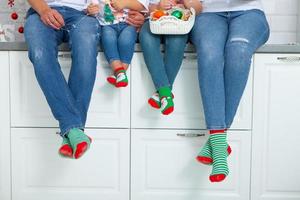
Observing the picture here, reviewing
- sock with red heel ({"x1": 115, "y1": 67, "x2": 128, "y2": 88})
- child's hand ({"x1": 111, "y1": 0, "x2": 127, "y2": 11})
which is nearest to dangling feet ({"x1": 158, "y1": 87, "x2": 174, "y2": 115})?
sock with red heel ({"x1": 115, "y1": 67, "x2": 128, "y2": 88})

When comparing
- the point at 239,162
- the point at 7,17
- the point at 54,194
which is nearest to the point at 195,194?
the point at 239,162

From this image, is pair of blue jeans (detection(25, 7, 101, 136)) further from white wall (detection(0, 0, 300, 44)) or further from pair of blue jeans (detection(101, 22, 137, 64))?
white wall (detection(0, 0, 300, 44))

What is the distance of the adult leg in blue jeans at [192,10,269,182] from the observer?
2.07m

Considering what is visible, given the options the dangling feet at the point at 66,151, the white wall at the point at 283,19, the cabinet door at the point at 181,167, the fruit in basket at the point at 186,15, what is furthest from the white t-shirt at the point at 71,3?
the white wall at the point at 283,19

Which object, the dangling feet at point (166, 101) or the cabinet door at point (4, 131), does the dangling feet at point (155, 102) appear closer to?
the dangling feet at point (166, 101)

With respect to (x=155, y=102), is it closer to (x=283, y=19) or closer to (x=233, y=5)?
(x=233, y=5)

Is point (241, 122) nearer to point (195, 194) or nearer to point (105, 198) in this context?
point (195, 194)

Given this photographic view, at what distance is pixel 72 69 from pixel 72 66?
0.04 ft

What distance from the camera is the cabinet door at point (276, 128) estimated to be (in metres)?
2.35

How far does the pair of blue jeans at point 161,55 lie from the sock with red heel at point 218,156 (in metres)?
0.33

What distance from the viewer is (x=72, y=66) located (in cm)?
218

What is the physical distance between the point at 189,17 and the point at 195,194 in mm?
764

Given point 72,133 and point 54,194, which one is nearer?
point 72,133

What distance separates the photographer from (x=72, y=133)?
2.00 meters
